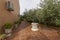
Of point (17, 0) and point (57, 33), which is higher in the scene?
point (17, 0)

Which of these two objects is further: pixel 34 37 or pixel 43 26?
pixel 43 26

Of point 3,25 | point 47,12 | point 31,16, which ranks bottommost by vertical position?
point 3,25

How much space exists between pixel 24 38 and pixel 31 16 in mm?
1432

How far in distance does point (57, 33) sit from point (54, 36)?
0.48 ft

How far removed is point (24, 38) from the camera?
239 centimetres

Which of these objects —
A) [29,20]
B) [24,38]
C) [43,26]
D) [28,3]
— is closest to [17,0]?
[28,3]

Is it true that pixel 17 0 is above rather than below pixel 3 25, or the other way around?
above

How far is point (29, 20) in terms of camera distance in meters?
3.90

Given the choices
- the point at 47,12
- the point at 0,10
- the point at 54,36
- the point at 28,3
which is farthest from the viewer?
the point at 28,3

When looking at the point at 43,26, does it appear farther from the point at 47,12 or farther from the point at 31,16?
the point at 31,16

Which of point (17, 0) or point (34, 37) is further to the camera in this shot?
point (17, 0)

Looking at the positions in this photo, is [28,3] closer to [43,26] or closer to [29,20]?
[29,20]

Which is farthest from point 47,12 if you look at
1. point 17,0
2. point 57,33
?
point 17,0

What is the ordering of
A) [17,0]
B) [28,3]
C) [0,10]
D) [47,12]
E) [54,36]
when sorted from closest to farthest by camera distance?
[54,36] → [47,12] → [0,10] → [28,3] → [17,0]
